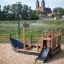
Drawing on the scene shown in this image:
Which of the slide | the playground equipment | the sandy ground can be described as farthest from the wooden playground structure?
the sandy ground

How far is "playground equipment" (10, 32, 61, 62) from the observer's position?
13.2m

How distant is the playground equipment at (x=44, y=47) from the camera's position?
43.4 ft

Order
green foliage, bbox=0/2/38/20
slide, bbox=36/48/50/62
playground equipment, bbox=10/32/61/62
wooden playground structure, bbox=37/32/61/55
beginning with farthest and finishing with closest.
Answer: green foliage, bbox=0/2/38/20 < wooden playground structure, bbox=37/32/61/55 < playground equipment, bbox=10/32/61/62 < slide, bbox=36/48/50/62

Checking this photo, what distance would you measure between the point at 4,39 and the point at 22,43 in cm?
540

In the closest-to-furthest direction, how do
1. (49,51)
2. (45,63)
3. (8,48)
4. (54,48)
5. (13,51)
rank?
(45,63) < (49,51) < (54,48) < (13,51) < (8,48)

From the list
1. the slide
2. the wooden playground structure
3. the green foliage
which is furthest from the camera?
the green foliage

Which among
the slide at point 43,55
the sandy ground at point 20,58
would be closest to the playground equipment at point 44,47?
the slide at point 43,55

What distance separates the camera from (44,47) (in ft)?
45.2

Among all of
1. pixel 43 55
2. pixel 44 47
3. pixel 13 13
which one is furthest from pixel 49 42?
pixel 13 13

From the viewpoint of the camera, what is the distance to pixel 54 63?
491 inches

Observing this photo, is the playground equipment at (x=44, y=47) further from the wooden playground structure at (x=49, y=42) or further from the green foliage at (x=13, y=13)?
the green foliage at (x=13, y=13)

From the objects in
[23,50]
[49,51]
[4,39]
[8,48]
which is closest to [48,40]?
[49,51]

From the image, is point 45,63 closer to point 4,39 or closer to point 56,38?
point 56,38

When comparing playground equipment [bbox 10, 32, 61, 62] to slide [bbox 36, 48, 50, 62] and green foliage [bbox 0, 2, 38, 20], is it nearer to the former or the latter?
slide [bbox 36, 48, 50, 62]
